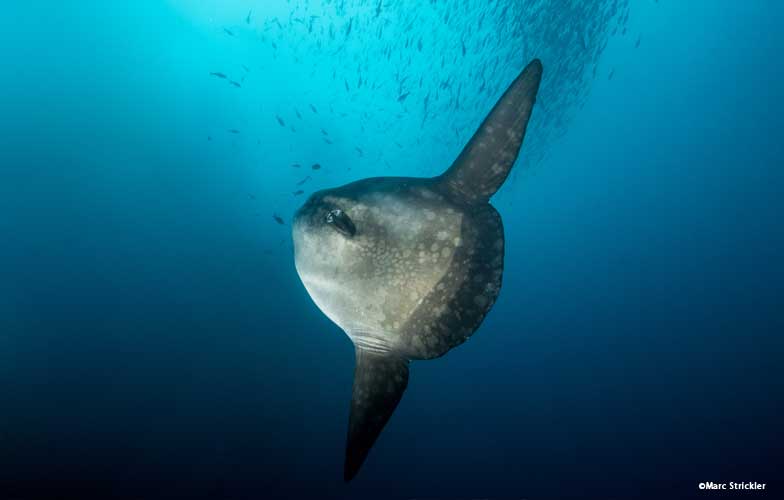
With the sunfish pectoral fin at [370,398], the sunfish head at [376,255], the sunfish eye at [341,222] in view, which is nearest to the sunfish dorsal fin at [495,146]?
the sunfish head at [376,255]

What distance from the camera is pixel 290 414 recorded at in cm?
1920

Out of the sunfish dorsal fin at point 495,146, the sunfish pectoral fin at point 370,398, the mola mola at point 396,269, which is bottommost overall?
the sunfish pectoral fin at point 370,398

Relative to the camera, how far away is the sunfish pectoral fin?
186 cm

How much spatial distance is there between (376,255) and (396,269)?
0.12m

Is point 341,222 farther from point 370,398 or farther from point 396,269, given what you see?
point 370,398

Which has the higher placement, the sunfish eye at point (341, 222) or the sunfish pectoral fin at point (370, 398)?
the sunfish eye at point (341, 222)

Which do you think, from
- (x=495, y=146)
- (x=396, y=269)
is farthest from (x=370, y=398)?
(x=495, y=146)

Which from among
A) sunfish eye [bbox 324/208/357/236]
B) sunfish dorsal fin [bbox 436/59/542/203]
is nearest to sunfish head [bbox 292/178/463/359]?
sunfish eye [bbox 324/208/357/236]

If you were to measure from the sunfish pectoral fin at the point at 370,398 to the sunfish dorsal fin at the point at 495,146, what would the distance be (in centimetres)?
95

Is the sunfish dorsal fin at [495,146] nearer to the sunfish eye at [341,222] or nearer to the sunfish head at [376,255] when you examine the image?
the sunfish head at [376,255]

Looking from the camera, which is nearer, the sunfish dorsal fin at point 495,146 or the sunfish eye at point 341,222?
the sunfish eye at point 341,222

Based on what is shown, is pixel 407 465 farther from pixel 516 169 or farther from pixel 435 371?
pixel 516 169

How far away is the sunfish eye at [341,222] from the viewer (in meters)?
1.79

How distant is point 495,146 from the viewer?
2.07 meters
